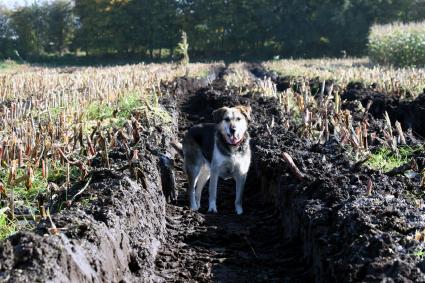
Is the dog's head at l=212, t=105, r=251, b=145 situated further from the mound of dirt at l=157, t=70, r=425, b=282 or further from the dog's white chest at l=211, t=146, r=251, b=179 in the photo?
the mound of dirt at l=157, t=70, r=425, b=282

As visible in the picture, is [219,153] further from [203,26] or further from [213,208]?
[203,26]

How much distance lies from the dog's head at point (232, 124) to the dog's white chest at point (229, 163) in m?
0.20

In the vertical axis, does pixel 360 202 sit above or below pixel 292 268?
above

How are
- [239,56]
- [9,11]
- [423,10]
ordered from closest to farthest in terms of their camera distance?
[239,56] < [423,10] < [9,11]

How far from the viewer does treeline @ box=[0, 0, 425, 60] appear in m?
66.4

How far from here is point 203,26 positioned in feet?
247

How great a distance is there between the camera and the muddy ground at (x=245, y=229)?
4.18m

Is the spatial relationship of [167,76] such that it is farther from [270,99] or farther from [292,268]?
[292,268]

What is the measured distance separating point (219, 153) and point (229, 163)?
0.65 feet

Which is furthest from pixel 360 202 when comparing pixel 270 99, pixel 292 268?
pixel 270 99

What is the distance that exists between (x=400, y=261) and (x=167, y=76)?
20122mm

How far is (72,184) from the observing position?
682 centimetres

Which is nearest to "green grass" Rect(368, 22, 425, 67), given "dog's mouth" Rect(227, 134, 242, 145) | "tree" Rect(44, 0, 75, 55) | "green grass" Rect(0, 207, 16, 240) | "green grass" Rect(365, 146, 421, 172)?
"green grass" Rect(365, 146, 421, 172)

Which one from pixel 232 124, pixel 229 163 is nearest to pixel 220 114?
pixel 232 124
